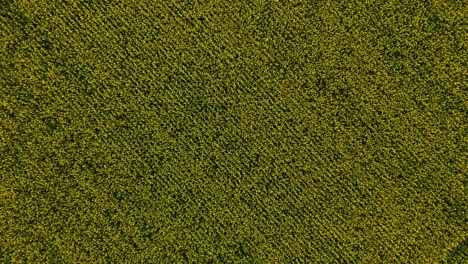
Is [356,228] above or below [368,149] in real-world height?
below

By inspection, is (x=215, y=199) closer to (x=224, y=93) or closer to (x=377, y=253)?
(x=224, y=93)

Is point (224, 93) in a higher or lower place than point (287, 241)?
higher

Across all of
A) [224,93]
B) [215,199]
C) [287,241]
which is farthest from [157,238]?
[224,93]

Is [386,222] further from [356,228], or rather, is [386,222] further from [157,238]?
[157,238]

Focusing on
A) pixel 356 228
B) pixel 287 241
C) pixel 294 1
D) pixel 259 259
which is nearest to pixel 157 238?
pixel 259 259

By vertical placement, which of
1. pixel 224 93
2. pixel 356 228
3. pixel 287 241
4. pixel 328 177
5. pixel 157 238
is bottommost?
pixel 157 238

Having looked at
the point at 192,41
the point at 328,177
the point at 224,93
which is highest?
the point at 192,41
